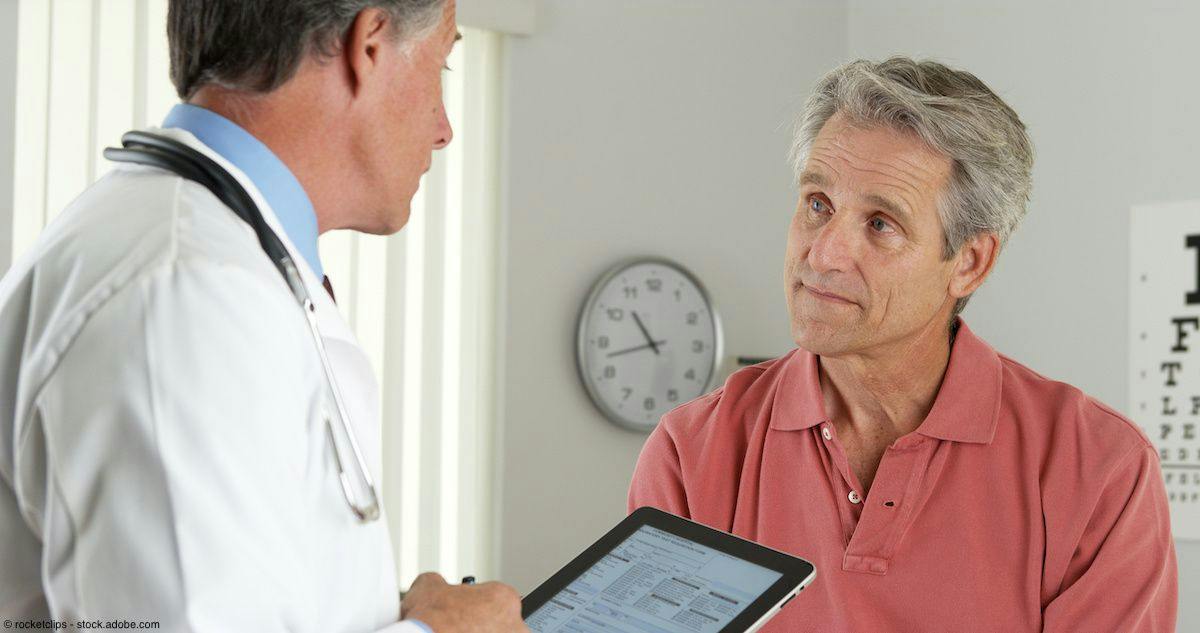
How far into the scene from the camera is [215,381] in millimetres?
657

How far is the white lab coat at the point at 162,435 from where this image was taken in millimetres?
641

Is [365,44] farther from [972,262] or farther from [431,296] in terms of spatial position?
[431,296]

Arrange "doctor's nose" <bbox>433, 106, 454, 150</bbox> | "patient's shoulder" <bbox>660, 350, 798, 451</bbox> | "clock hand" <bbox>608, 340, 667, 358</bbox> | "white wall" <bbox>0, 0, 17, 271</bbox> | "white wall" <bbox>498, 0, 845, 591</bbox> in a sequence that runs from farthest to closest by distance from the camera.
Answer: "clock hand" <bbox>608, 340, 667, 358</bbox> → "white wall" <bbox>498, 0, 845, 591</bbox> → "white wall" <bbox>0, 0, 17, 271</bbox> → "patient's shoulder" <bbox>660, 350, 798, 451</bbox> → "doctor's nose" <bbox>433, 106, 454, 150</bbox>

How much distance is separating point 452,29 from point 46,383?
411 mm

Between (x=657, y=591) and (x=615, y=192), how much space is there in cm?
275

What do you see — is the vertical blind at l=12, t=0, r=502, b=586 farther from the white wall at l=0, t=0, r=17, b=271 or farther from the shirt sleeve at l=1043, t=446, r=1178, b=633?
the shirt sleeve at l=1043, t=446, r=1178, b=633

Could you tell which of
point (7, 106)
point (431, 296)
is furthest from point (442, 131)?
point (431, 296)

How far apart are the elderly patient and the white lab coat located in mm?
950

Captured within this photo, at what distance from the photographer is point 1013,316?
3.65 meters

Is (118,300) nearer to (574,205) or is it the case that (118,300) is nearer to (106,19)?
(106,19)

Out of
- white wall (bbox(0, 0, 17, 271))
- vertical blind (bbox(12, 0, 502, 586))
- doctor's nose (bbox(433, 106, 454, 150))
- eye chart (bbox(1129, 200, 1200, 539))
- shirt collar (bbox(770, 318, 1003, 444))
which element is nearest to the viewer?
doctor's nose (bbox(433, 106, 454, 150))

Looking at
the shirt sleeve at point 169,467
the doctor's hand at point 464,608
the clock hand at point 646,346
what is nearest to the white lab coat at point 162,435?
the shirt sleeve at point 169,467

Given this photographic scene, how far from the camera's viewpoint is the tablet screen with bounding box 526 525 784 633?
105cm

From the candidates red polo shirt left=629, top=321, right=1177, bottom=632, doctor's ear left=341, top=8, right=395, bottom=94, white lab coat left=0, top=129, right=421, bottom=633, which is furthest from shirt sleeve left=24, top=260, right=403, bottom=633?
red polo shirt left=629, top=321, right=1177, bottom=632
